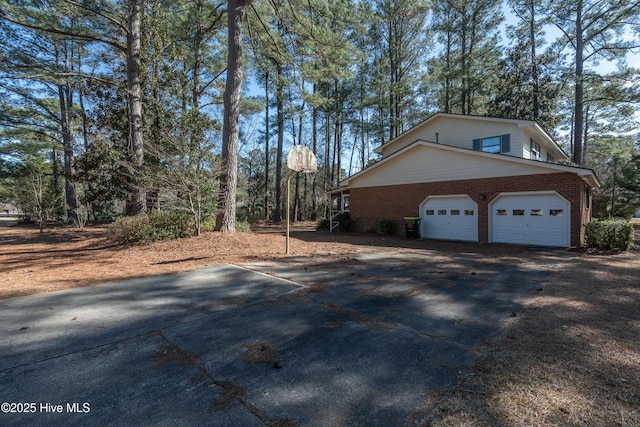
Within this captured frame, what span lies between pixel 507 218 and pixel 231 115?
37.9 feet

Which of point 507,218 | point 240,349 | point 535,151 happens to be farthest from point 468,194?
point 240,349

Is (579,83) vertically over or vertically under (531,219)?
over

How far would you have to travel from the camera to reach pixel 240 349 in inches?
112

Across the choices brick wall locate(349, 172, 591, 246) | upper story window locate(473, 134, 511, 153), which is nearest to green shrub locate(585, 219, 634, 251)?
brick wall locate(349, 172, 591, 246)

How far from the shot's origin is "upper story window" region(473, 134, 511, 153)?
14516mm

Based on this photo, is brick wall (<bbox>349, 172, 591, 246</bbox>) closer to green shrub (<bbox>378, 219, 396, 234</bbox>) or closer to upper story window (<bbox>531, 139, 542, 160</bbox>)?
green shrub (<bbox>378, 219, 396, 234</bbox>)

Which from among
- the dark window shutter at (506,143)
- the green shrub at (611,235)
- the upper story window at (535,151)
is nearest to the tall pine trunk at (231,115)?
the green shrub at (611,235)

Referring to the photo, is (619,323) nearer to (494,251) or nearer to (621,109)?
(494,251)

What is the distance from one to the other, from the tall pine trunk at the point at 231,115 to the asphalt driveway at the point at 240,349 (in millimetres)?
5096

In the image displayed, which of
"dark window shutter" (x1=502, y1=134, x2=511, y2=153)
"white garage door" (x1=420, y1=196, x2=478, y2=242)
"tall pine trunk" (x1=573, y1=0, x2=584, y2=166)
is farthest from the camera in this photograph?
"tall pine trunk" (x1=573, y1=0, x2=584, y2=166)

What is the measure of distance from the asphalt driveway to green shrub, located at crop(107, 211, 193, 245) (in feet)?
15.3

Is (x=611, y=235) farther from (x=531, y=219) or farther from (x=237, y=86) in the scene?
(x=237, y=86)

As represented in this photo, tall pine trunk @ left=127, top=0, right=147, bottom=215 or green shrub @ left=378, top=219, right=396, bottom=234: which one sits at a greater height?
tall pine trunk @ left=127, top=0, right=147, bottom=215

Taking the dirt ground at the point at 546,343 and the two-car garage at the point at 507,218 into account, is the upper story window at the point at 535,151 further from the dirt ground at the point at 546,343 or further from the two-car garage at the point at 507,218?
the dirt ground at the point at 546,343
